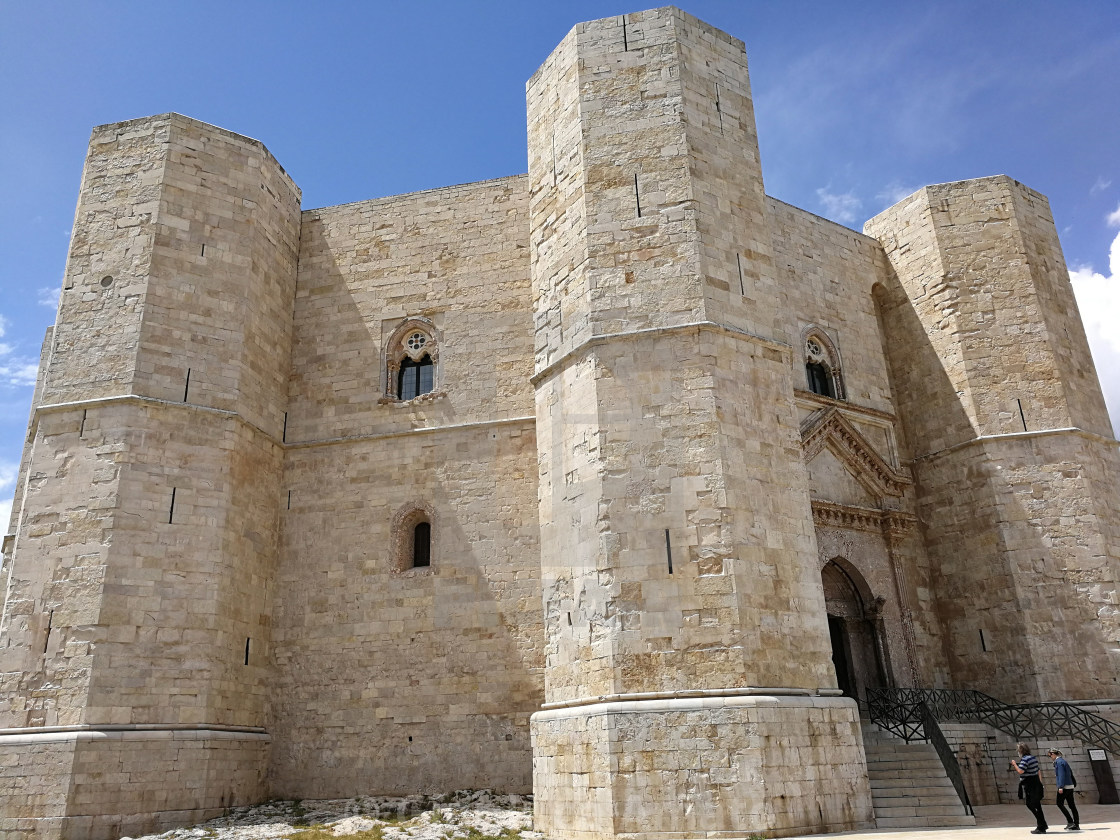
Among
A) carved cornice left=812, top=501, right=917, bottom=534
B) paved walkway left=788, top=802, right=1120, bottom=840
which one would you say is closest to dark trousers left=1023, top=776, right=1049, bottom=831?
paved walkway left=788, top=802, right=1120, bottom=840

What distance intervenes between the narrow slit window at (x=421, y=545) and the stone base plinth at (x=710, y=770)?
433 centimetres

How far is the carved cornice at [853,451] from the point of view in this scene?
14.1 metres

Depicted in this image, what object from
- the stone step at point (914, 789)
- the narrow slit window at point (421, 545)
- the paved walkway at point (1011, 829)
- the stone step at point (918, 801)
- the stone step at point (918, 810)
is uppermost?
the narrow slit window at point (421, 545)

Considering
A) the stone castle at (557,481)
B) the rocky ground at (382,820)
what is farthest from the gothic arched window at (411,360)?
the rocky ground at (382,820)

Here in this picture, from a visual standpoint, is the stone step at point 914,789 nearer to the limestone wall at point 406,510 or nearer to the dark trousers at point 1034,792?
the dark trousers at point 1034,792

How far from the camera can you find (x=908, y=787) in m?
10.2

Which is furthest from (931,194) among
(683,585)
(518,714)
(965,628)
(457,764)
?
(457,764)

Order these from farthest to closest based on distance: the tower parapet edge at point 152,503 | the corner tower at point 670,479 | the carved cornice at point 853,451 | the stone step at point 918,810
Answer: the carved cornice at point 853,451
the tower parapet edge at point 152,503
the stone step at point 918,810
the corner tower at point 670,479

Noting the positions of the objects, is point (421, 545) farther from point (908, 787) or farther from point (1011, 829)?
point (1011, 829)

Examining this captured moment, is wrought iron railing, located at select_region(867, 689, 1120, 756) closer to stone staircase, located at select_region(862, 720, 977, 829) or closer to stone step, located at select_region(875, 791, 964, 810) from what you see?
stone staircase, located at select_region(862, 720, 977, 829)

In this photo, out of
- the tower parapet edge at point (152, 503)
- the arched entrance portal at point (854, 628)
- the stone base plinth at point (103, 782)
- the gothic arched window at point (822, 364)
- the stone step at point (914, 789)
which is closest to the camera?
the stone base plinth at point (103, 782)

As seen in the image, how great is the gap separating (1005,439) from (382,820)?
10.7m

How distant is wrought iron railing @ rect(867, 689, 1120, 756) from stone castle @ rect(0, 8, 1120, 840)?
405 mm

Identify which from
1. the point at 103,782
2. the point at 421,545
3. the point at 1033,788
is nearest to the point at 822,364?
the point at 421,545
